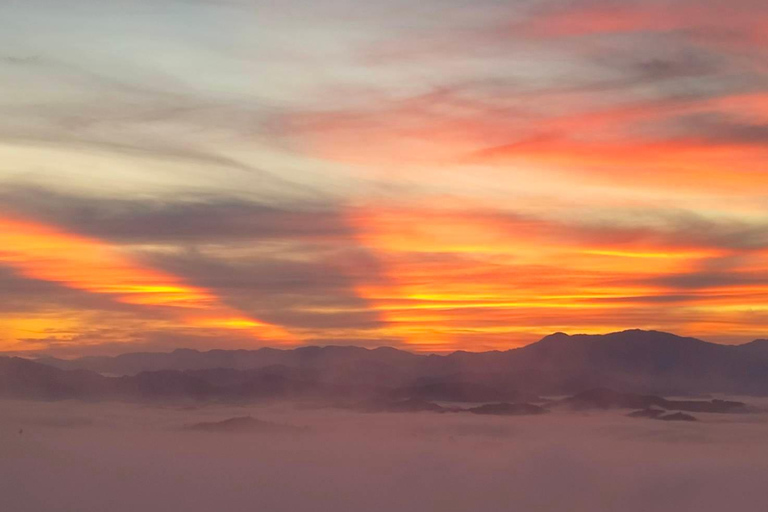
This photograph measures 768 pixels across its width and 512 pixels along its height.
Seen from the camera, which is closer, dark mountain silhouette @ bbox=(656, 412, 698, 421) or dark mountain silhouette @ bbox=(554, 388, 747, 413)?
dark mountain silhouette @ bbox=(656, 412, 698, 421)

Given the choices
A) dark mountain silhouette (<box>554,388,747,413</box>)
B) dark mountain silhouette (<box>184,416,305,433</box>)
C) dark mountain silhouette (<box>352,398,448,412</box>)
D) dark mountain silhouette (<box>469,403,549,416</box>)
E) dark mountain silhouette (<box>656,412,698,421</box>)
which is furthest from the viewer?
dark mountain silhouette (<box>554,388,747,413</box>)

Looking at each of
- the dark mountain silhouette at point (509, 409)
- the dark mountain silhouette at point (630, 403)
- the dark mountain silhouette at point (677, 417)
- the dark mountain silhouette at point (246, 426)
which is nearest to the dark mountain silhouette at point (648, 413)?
the dark mountain silhouette at point (630, 403)

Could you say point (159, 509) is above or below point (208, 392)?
below

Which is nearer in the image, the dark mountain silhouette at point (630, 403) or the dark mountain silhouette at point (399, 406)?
the dark mountain silhouette at point (399, 406)

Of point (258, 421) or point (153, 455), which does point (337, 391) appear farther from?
point (153, 455)

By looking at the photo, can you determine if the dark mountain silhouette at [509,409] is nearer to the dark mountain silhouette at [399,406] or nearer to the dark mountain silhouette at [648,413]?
the dark mountain silhouette at [399,406]

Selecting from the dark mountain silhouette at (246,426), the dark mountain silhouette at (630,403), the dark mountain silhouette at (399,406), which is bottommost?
the dark mountain silhouette at (246,426)

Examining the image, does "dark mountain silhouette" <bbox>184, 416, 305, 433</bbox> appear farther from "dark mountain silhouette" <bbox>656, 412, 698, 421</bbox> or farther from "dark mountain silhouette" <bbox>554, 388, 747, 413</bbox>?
"dark mountain silhouette" <bbox>656, 412, 698, 421</bbox>

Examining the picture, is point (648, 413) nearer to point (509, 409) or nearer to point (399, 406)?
point (509, 409)

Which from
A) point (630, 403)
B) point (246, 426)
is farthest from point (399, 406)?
point (630, 403)

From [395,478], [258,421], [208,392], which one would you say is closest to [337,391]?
[208,392]

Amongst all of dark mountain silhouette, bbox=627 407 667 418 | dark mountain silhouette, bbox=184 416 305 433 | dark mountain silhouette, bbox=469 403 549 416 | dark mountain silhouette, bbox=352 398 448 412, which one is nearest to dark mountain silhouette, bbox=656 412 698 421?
dark mountain silhouette, bbox=627 407 667 418
